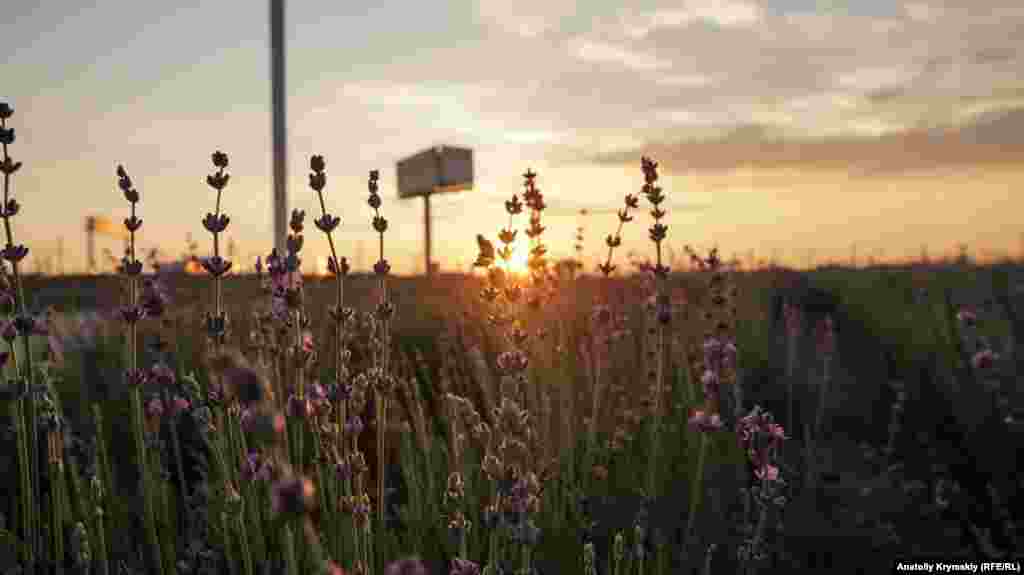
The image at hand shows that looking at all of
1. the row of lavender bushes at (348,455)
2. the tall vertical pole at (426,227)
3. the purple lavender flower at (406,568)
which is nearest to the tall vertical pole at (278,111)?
the row of lavender bushes at (348,455)

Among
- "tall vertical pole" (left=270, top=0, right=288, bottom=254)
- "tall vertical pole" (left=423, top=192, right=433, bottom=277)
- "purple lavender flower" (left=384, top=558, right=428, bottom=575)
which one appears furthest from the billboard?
"purple lavender flower" (left=384, top=558, right=428, bottom=575)

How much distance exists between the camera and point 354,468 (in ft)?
6.13

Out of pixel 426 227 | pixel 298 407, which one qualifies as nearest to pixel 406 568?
pixel 298 407

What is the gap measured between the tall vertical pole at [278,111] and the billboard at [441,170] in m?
6.96

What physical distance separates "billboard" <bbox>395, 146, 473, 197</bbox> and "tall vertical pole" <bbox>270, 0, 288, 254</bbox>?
6960 millimetres

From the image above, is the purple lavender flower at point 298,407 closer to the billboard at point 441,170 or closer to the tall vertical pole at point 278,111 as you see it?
the tall vertical pole at point 278,111

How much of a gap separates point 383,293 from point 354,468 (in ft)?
1.22

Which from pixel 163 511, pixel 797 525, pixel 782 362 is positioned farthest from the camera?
pixel 782 362

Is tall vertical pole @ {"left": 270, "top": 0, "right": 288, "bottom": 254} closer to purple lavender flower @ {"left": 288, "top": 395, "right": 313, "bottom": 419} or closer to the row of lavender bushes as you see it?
the row of lavender bushes

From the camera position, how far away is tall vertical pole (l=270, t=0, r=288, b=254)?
770cm

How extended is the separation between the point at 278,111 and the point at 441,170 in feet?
23.8

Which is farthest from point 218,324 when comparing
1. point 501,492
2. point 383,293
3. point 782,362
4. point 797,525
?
point 782,362

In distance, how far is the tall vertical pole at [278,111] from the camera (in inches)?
303

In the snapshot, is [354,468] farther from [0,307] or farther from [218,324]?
[0,307]
